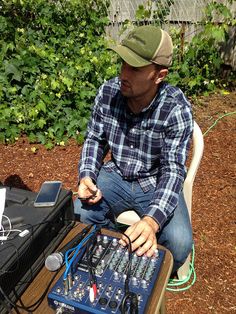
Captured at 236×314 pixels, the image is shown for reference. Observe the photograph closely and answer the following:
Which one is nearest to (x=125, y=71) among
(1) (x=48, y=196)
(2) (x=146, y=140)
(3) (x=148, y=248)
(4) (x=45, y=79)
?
(2) (x=146, y=140)

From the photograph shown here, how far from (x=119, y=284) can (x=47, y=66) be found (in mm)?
3250

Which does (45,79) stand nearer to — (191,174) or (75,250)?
(191,174)

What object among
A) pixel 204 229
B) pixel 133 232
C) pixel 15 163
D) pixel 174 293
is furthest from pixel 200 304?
pixel 15 163

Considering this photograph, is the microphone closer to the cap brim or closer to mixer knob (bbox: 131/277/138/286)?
mixer knob (bbox: 131/277/138/286)

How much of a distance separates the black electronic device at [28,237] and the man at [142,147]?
31 centimetres

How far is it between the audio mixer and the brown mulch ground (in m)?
0.93

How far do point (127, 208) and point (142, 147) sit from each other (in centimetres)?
39

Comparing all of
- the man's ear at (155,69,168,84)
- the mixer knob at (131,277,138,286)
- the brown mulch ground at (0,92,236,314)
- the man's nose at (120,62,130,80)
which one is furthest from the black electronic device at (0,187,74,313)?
the brown mulch ground at (0,92,236,314)

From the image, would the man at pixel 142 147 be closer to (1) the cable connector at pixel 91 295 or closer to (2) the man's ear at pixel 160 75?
(2) the man's ear at pixel 160 75

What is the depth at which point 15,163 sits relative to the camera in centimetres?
351

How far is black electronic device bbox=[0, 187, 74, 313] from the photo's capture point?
1.19 m

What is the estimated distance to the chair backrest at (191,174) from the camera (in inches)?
77.9

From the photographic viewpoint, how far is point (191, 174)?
1.97 meters

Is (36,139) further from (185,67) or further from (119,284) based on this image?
(119,284)
